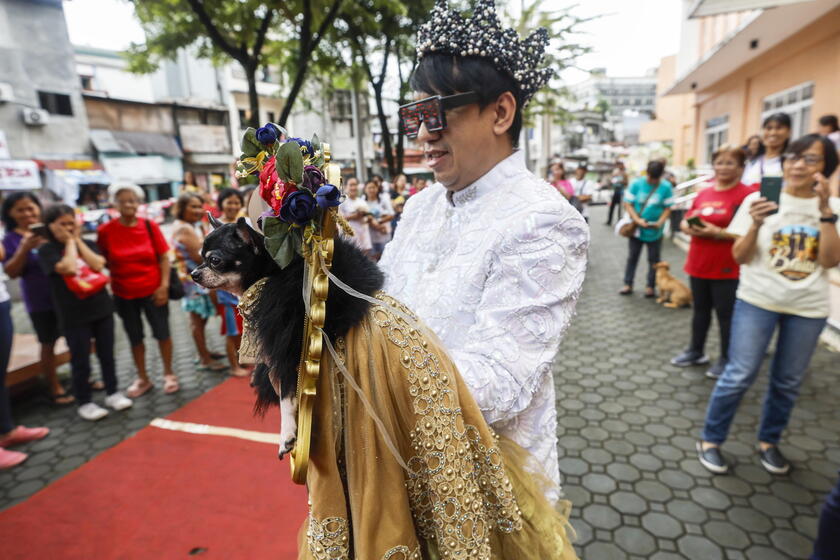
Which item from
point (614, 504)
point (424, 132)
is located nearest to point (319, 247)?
point (424, 132)

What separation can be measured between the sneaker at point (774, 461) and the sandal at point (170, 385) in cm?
503

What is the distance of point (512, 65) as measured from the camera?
1.29 metres

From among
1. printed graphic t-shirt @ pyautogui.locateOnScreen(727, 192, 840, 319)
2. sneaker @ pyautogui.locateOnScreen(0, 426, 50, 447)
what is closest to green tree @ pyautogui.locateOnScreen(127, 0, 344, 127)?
sneaker @ pyautogui.locateOnScreen(0, 426, 50, 447)

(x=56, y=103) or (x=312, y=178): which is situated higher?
(x=56, y=103)

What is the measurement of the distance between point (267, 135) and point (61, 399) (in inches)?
196

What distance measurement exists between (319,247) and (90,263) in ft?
13.2

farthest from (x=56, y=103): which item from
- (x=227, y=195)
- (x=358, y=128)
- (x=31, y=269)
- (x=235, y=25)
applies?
(x=227, y=195)

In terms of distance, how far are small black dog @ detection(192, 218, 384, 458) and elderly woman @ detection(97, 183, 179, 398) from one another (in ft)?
12.6

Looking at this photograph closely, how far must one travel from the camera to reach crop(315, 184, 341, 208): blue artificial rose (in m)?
0.88

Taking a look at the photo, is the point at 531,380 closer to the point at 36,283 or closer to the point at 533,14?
the point at 36,283

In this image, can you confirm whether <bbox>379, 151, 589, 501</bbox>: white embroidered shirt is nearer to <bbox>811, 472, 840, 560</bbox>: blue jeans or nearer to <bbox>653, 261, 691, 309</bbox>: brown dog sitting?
<bbox>811, 472, 840, 560</bbox>: blue jeans

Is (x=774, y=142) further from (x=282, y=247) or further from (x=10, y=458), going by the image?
(x=10, y=458)

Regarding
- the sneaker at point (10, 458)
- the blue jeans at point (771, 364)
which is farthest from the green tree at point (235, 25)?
the blue jeans at point (771, 364)

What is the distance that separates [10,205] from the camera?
4.00 metres
